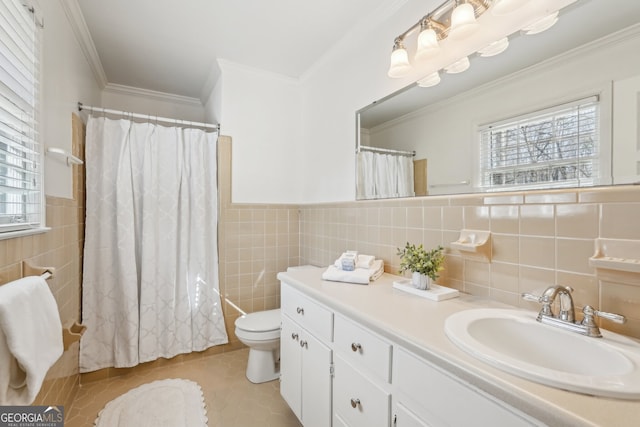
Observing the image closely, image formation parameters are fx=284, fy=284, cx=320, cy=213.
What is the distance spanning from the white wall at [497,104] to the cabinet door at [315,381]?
98cm

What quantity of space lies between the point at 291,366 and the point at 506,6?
192 cm

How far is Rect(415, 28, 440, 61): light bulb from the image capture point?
133 cm

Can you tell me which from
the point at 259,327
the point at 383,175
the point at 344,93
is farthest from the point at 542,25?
the point at 259,327

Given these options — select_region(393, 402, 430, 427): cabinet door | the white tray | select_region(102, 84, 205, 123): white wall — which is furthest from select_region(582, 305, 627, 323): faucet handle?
select_region(102, 84, 205, 123): white wall

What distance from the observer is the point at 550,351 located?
2.89 feet

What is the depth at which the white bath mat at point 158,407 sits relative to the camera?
1.62 meters

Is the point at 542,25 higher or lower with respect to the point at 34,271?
higher

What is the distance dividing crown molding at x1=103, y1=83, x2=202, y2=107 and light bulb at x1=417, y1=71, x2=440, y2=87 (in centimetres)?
257

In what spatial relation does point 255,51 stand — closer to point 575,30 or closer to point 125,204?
point 125,204

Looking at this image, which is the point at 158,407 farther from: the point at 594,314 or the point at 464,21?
the point at 464,21

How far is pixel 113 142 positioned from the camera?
82.8 inches

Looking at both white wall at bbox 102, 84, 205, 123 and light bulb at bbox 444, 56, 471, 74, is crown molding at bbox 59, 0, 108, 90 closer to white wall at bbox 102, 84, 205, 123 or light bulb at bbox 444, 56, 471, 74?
white wall at bbox 102, 84, 205, 123

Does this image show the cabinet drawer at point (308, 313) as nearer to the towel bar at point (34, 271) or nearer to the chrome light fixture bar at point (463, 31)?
the towel bar at point (34, 271)


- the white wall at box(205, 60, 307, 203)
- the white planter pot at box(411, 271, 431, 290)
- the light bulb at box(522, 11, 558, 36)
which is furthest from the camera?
the white wall at box(205, 60, 307, 203)
